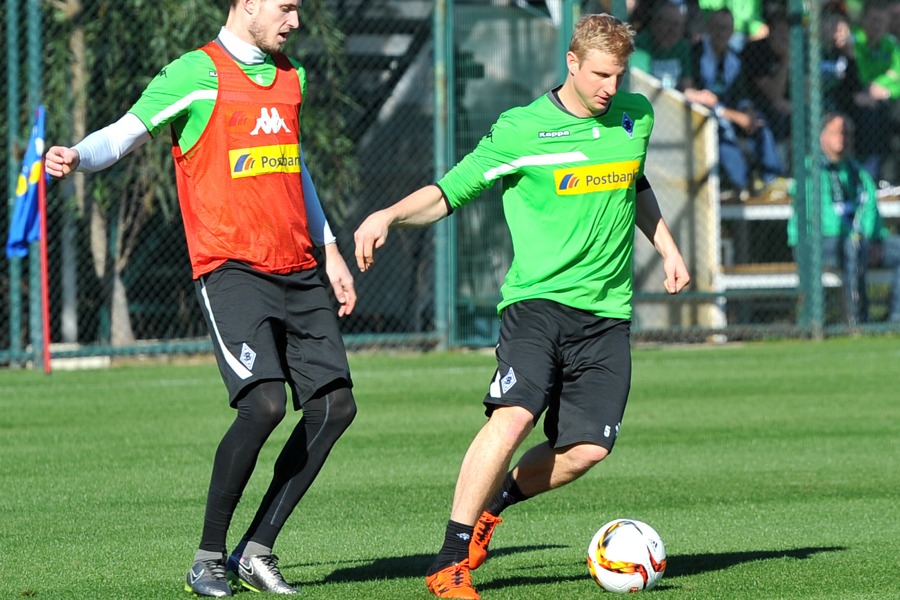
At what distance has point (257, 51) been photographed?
538 cm

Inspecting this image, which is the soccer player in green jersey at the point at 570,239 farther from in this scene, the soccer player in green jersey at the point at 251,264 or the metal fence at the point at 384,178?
the metal fence at the point at 384,178

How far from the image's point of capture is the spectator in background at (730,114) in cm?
1667

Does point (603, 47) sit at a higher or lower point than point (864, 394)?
higher

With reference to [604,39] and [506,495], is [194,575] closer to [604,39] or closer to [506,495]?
[506,495]

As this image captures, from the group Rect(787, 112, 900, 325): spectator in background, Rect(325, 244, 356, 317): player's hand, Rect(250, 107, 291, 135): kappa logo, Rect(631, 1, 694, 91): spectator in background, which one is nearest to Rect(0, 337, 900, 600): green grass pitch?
Rect(325, 244, 356, 317): player's hand

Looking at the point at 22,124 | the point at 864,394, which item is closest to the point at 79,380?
the point at 22,124

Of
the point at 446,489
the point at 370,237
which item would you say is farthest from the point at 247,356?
the point at 446,489

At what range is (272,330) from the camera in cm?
533

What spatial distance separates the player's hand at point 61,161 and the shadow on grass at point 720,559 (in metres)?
2.62

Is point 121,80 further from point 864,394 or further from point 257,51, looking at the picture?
point 257,51

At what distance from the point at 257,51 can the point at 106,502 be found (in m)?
2.97

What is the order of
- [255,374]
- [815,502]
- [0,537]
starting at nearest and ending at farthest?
[255,374]
[0,537]
[815,502]

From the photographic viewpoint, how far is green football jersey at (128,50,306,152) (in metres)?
5.24

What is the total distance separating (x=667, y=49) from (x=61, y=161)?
504 inches
